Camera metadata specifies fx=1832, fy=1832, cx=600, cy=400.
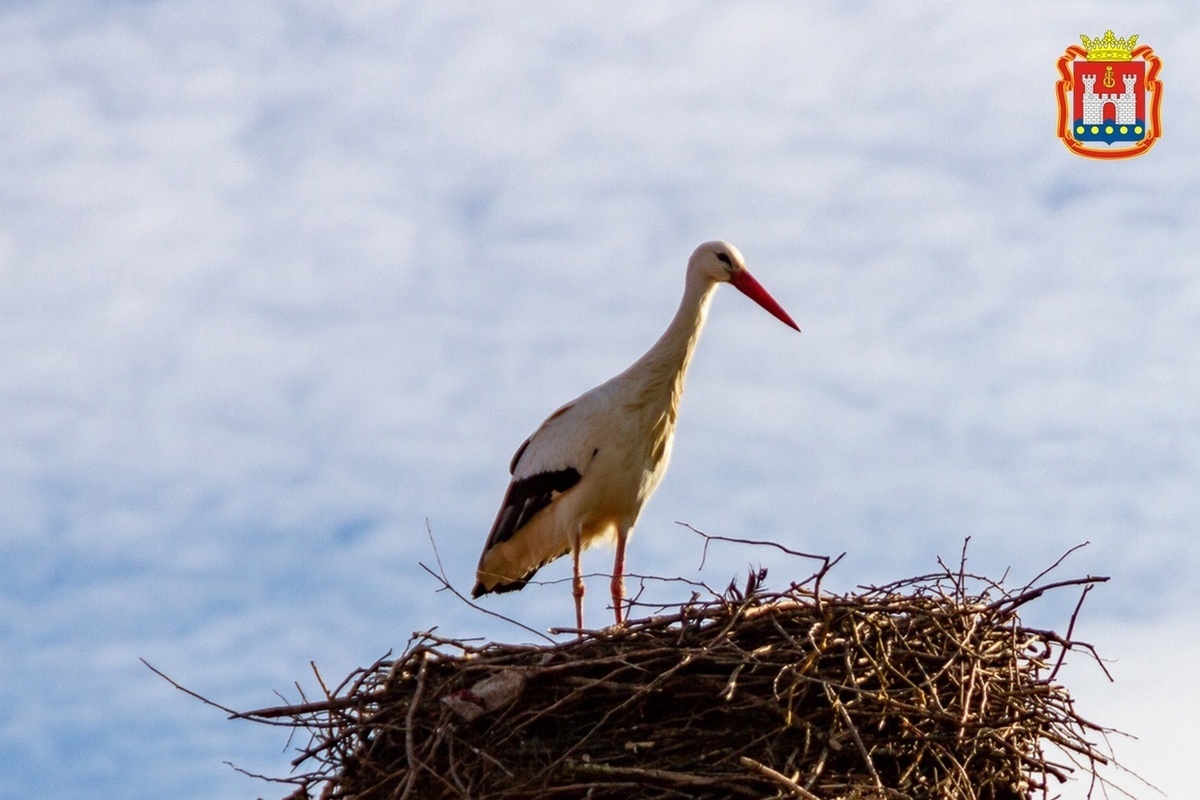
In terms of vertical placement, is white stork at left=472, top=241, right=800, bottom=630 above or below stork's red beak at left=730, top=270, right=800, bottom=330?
below

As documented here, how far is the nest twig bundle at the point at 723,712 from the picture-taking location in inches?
221

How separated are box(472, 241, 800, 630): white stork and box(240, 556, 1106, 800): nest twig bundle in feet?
6.67

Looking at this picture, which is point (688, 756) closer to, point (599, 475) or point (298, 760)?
point (298, 760)

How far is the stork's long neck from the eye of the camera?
8.02 m

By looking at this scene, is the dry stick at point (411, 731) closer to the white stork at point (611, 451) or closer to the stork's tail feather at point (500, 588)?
the white stork at point (611, 451)

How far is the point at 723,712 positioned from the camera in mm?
5703

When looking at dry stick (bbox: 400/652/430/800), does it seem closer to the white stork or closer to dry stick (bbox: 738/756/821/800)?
dry stick (bbox: 738/756/821/800)

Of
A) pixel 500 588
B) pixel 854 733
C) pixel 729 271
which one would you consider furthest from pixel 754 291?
pixel 854 733

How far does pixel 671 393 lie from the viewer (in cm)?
805

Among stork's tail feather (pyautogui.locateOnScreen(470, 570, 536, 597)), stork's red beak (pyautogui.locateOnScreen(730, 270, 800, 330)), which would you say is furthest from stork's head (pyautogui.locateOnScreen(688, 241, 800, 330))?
stork's tail feather (pyautogui.locateOnScreen(470, 570, 536, 597))

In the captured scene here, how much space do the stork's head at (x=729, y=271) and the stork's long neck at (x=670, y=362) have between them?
165 millimetres

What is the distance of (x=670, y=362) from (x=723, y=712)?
2.61 m

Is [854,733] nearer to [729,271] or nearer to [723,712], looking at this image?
[723,712]

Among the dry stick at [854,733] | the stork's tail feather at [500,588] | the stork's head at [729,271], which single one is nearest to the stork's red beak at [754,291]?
the stork's head at [729,271]
